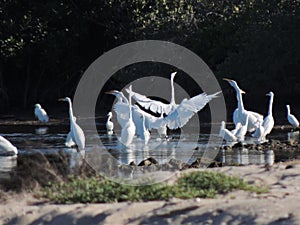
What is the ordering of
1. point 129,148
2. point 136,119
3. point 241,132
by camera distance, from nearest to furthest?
1. point 129,148
2. point 241,132
3. point 136,119

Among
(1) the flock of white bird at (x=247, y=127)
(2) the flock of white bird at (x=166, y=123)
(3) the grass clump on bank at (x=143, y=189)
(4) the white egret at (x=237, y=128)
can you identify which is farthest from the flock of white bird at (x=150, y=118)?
(3) the grass clump on bank at (x=143, y=189)

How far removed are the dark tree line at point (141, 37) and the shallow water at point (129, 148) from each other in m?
3.55

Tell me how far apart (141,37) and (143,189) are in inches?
807

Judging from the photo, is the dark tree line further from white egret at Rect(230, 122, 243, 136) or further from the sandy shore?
the sandy shore

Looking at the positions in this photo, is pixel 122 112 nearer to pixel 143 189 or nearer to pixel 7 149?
pixel 7 149

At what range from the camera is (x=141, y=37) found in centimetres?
2986

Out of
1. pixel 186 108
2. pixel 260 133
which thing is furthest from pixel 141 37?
pixel 260 133

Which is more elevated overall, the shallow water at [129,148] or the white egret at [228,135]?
the white egret at [228,135]

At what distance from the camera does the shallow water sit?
49.9 ft

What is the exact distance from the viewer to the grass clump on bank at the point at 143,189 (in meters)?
9.47

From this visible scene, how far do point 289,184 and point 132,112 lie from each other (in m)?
10.5

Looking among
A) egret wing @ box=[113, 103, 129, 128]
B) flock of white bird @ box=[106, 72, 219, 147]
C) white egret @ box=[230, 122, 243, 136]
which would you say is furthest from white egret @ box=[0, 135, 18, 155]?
white egret @ box=[230, 122, 243, 136]

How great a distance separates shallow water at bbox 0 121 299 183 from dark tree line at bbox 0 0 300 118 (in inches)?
140

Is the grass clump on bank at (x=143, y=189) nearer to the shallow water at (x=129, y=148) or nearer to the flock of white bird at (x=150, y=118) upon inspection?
the shallow water at (x=129, y=148)
